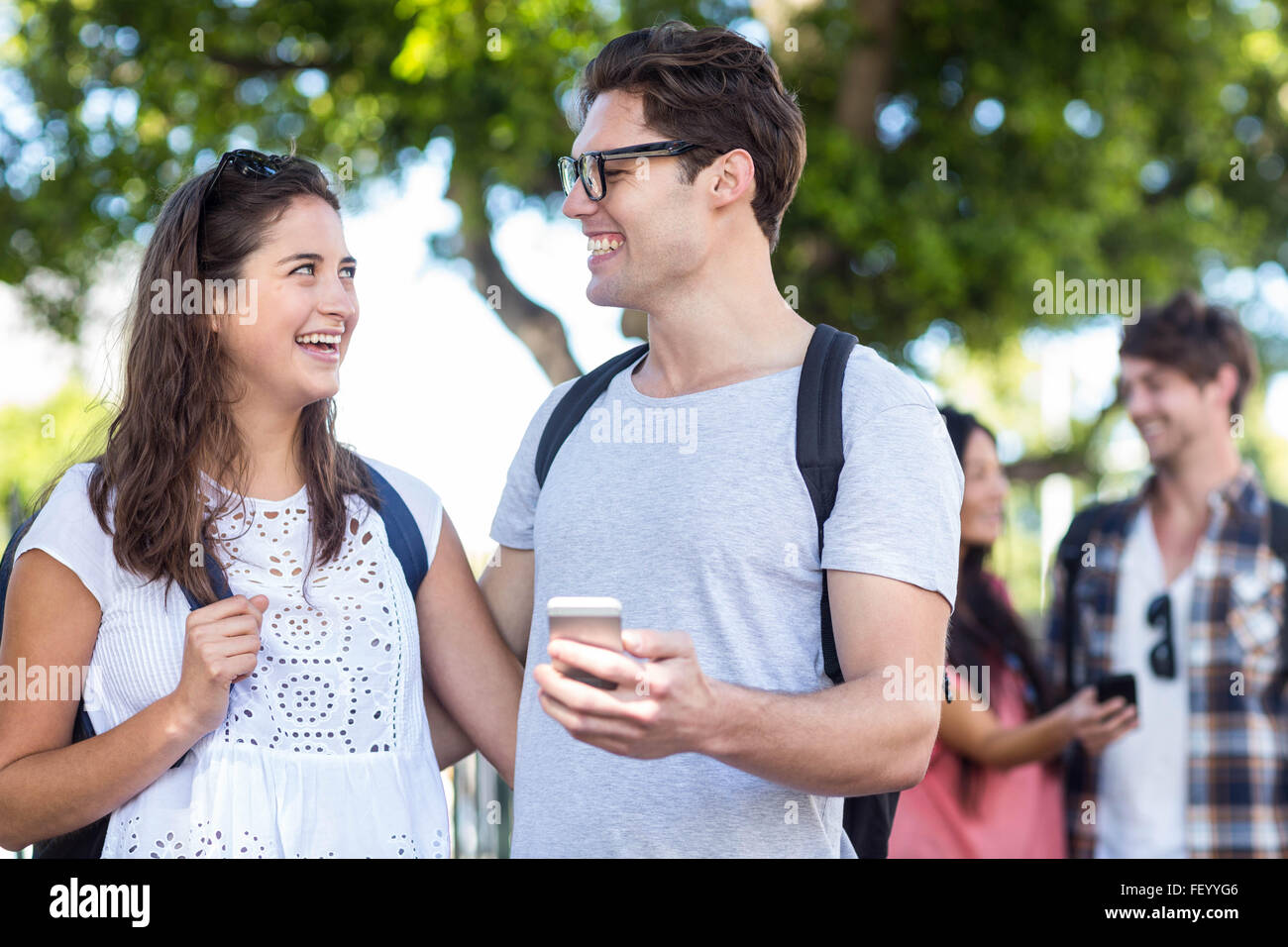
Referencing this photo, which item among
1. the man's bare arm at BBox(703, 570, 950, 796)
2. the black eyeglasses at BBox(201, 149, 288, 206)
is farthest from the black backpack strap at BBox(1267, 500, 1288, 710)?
the black eyeglasses at BBox(201, 149, 288, 206)

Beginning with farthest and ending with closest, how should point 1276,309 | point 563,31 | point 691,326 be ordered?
point 1276,309 → point 563,31 → point 691,326

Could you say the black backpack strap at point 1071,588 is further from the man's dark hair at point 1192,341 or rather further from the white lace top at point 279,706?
the white lace top at point 279,706

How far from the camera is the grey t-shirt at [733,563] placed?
2.25 m

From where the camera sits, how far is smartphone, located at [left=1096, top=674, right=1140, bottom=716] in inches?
160

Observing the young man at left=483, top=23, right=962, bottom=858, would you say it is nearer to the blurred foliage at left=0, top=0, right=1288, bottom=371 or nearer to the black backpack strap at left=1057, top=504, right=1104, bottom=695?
the black backpack strap at left=1057, top=504, right=1104, bottom=695

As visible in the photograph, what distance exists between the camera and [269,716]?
8.00ft

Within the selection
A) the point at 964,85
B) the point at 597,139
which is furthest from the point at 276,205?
the point at 964,85

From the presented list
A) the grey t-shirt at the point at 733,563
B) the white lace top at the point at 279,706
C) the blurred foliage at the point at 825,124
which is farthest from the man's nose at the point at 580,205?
the blurred foliage at the point at 825,124

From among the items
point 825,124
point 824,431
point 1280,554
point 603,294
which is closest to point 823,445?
point 824,431

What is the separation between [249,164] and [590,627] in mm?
1422

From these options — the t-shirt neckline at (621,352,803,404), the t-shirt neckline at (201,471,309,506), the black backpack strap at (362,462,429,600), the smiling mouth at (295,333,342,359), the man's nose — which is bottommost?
the black backpack strap at (362,462,429,600)
